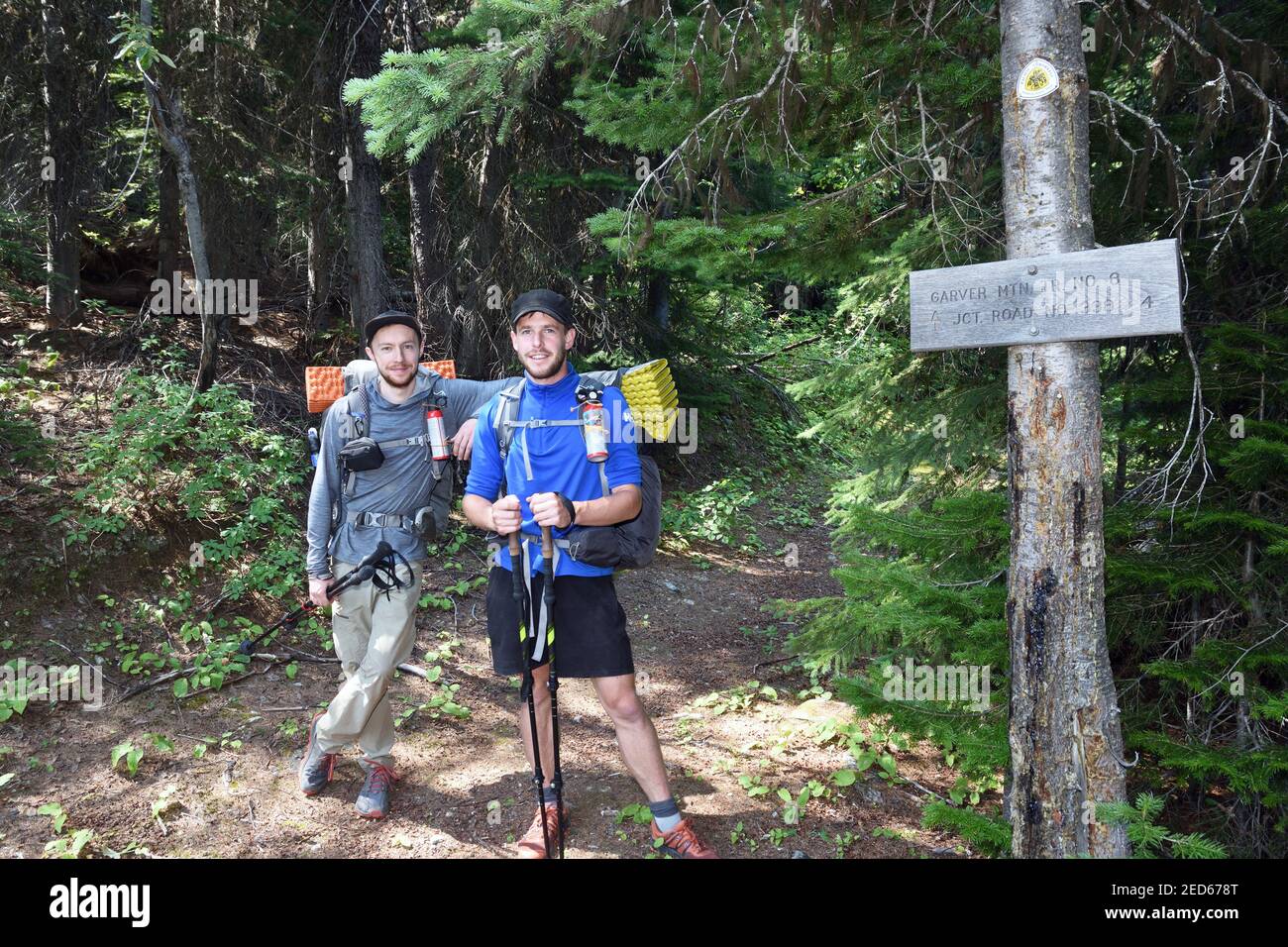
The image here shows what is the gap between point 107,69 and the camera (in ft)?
30.8

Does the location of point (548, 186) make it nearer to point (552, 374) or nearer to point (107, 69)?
A: point (107, 69)

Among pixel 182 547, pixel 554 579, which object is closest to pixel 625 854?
pixel 554 579

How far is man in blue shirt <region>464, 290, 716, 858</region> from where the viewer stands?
12.7 feet

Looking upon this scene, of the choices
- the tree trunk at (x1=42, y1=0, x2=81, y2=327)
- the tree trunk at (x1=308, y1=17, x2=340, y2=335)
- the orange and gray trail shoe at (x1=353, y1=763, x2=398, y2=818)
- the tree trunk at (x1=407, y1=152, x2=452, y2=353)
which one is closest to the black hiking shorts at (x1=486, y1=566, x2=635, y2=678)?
the orange and gray trail shoe at (x1=353, y1=763, x2=398, y2=818)

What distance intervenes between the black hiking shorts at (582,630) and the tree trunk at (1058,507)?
182cm

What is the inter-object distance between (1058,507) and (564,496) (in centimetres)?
212

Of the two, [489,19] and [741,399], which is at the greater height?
[489,19]

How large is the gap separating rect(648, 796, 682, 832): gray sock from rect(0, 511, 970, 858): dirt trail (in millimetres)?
252

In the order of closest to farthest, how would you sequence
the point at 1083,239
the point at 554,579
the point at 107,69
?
the point at 1083,239
the point at 554,579
the point at 107,69

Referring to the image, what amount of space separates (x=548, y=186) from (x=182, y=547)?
5329 millimetres

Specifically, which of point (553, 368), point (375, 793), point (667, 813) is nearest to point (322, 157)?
point (553, 368)

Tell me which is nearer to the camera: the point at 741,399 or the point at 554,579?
the point at 554,579

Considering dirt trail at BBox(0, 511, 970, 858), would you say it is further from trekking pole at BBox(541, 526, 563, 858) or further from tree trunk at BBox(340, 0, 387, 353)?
tree trunk at BBox(340, 0, 387, 353)
